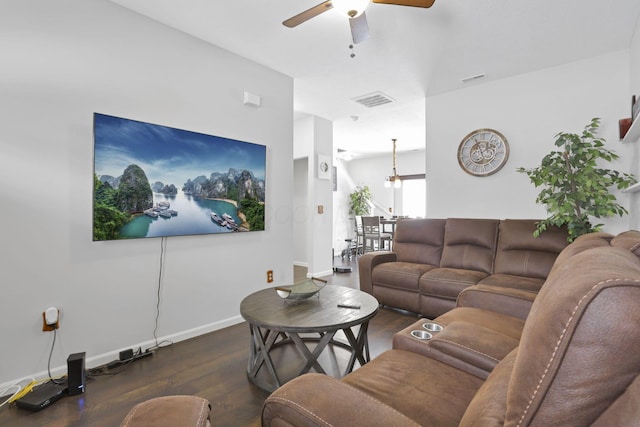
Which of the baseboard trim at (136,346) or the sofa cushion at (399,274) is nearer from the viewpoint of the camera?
the baseboard trim at (136,346)

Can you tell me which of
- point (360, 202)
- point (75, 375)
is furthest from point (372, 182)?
point (75, 375)

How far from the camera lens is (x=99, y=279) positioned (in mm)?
2268

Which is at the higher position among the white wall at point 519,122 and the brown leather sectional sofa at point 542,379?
the white wall at point 519,122

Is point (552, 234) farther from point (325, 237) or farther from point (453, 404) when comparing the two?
point (325, 237)

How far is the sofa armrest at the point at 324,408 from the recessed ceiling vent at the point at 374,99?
3.79 metres

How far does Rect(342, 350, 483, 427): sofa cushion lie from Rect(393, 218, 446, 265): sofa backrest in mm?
2374

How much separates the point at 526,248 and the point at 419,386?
8.28 ft

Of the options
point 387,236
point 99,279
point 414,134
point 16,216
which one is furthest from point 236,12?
point 387,236

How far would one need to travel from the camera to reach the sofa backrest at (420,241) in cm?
365

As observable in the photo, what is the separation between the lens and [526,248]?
307 centimetres

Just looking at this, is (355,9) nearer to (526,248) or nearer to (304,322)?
(304,322)

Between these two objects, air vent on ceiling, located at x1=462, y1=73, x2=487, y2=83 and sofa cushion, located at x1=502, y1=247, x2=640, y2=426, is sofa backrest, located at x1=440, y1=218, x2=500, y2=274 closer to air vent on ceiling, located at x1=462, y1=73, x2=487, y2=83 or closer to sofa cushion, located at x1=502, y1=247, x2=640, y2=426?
air vent on ceiling, located at x1=462, y1=73, x2=487, y2=83

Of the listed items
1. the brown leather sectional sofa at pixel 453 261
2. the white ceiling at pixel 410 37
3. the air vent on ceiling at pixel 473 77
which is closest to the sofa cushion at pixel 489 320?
the brown leather sectional sofa at pixel 453 261

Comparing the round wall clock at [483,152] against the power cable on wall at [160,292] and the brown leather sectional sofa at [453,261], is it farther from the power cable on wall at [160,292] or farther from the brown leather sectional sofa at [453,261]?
the power cable on wall at [160,292]
